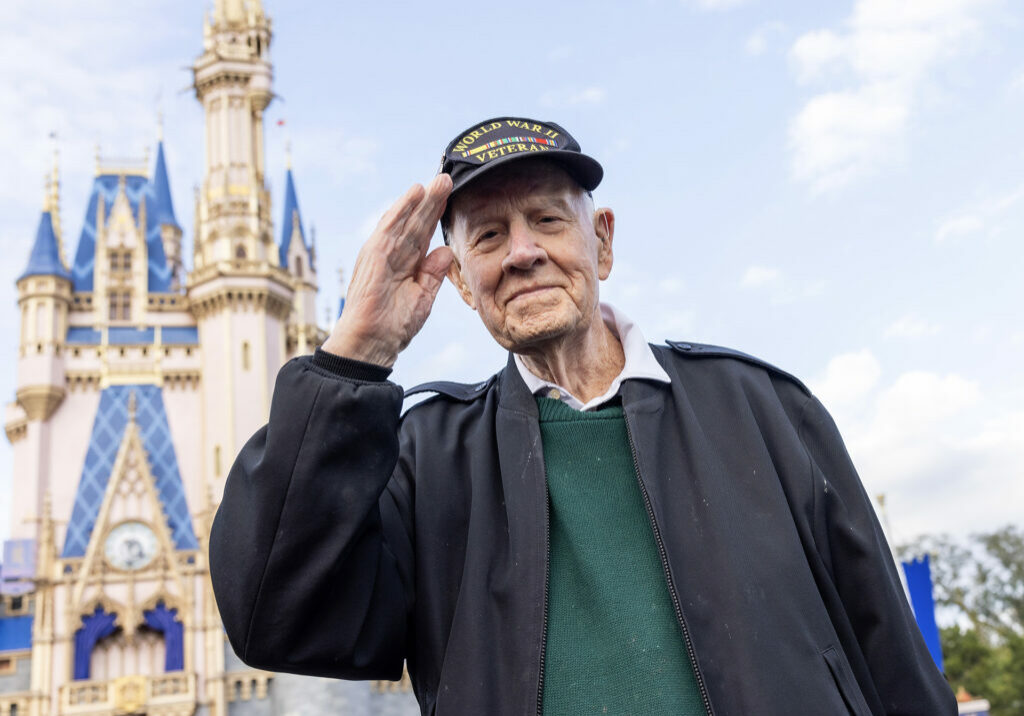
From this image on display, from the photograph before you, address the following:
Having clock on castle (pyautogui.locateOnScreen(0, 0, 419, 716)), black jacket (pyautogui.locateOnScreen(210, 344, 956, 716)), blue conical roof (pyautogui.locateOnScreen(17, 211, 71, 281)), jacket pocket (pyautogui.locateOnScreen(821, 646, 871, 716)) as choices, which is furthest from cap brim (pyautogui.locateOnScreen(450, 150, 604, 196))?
blue conical roof (pyautogui.locateOnScreen(17, 211, 71, 281))

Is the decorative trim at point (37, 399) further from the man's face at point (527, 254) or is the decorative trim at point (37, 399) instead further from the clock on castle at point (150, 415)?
the man's face at point (527, 254)

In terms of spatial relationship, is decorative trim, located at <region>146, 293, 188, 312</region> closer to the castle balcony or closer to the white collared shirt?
the castle balcony

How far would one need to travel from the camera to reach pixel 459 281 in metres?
3.02

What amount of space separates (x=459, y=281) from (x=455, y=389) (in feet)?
1.13

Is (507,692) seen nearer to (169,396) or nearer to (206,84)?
(169,396)

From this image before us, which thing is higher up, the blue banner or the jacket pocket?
the blue banner

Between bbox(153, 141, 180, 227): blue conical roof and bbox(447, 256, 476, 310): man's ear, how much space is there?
40.6 metres

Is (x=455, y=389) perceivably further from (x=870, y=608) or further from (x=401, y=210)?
(x=870, y=608)

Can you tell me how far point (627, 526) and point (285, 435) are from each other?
0.88m

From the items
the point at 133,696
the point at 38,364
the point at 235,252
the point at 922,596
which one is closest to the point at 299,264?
the point at 235,252

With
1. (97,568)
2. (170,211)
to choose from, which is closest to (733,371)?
(97,568)

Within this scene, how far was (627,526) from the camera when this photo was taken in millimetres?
2438

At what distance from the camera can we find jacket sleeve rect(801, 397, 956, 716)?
238 cm

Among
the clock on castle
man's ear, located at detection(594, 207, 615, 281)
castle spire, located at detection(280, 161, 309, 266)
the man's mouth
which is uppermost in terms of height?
castle spire, located at detection(280, 161, 309, 266)
